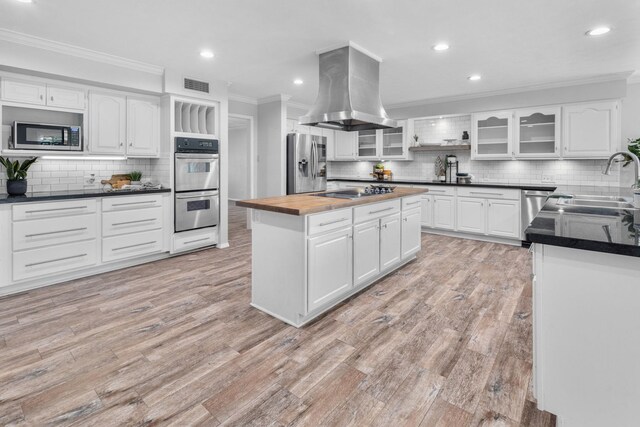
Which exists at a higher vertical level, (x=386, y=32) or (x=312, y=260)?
(x=386, y=32)

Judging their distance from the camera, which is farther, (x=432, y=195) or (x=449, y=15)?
(x=432, y=195)

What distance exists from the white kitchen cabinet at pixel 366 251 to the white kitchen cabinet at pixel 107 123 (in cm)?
316

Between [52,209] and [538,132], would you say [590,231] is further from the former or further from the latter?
[538,132]

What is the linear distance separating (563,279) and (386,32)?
2.68m

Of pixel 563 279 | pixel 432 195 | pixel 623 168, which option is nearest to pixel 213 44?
pixel 563 279

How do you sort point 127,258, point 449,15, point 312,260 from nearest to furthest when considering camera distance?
point 312,260 → point 449,15 → point 127,258

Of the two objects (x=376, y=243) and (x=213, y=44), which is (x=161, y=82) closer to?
(x=213, y=44)

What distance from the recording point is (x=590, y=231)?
147 centimetres

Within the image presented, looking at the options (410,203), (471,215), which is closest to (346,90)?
(410,203)

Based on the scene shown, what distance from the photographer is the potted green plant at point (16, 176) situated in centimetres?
341

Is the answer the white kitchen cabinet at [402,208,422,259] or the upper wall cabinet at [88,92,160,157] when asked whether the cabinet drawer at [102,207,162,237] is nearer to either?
the upper wall cabinet at [88,92,160,157]

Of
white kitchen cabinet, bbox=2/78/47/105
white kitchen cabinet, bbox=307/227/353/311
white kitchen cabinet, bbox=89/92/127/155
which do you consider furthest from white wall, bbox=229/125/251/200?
white kitchen cabinet, bbox=307/227/353/311

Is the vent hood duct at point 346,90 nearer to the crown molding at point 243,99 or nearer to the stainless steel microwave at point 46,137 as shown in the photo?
the stainless steel microwave at point 46,137

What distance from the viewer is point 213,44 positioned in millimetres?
3518
